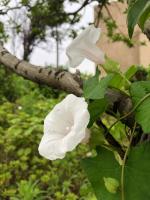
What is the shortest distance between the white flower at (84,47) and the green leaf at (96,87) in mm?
77

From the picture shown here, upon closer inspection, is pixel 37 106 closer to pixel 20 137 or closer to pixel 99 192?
pixel 20 137

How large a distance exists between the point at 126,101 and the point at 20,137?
264cm

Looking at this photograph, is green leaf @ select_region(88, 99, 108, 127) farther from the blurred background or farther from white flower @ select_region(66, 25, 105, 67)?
the blurred background

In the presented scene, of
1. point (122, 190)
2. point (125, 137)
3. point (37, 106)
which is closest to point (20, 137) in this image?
point (37, 106)

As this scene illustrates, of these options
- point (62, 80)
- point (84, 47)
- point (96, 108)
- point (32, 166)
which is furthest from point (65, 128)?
point (32, 166)

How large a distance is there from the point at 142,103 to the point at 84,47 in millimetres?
186

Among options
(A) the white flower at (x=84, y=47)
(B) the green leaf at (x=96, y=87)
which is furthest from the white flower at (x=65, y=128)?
(A) the white flower at (x=84, y=47)

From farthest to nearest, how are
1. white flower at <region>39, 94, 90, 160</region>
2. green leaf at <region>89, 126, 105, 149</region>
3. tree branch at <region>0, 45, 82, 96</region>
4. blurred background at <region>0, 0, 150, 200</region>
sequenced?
blurred background at <region>0, 0, 150, 200</region>
tree branch at <region>0, 45, 82, 96</region>
green leaf at <region>89, 126, 105, 149</region>
white flower at <region>39, 94, 90, 160</region>

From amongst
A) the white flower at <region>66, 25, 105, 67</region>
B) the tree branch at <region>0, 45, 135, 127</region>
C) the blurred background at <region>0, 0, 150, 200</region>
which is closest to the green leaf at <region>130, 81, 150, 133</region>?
the tree branch at <region>0, 45, 135, 127</region>

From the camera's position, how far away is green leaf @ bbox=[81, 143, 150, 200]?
0.83 m

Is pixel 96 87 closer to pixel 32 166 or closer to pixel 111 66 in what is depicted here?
pixel 111 66

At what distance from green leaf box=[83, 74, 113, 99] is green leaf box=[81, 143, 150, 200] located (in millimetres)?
105

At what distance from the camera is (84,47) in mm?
967

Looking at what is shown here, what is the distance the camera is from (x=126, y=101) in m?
0.91
